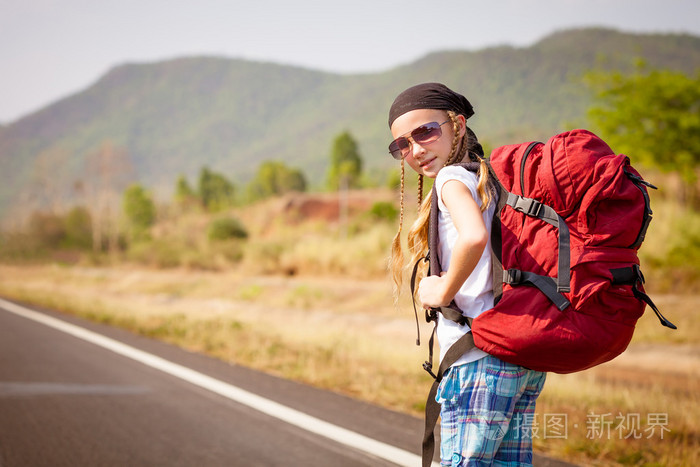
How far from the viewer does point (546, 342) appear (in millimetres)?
1837

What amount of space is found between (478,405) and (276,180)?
338ft

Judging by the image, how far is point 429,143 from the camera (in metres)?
2.16

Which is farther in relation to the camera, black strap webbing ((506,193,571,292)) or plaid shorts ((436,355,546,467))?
plaid shorts ((436,355,546,467))

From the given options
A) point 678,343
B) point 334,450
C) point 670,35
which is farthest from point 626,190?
point 670,35

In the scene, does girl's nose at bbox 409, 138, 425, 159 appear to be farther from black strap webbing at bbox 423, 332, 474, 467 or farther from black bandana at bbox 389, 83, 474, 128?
black strap webbing at bbox 423, 332, 474, 467

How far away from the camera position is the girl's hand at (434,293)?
77.5 inches

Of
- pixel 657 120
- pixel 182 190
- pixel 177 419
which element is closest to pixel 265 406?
pixel 177 419

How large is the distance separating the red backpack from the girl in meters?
0.11

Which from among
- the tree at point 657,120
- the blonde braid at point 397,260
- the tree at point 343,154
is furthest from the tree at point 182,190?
the blonde braid at point 397,260

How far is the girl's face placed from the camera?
2143 millimetres

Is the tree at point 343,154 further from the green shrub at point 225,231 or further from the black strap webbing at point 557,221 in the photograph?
the black strap webbing at point 557,221

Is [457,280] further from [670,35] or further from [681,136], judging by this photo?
[670,35]

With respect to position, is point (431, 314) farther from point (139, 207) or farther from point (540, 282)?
point (139, 207)

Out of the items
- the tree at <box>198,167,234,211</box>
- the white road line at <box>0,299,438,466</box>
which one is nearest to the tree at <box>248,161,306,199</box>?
the tree at <box>198,167,234,211</box>
